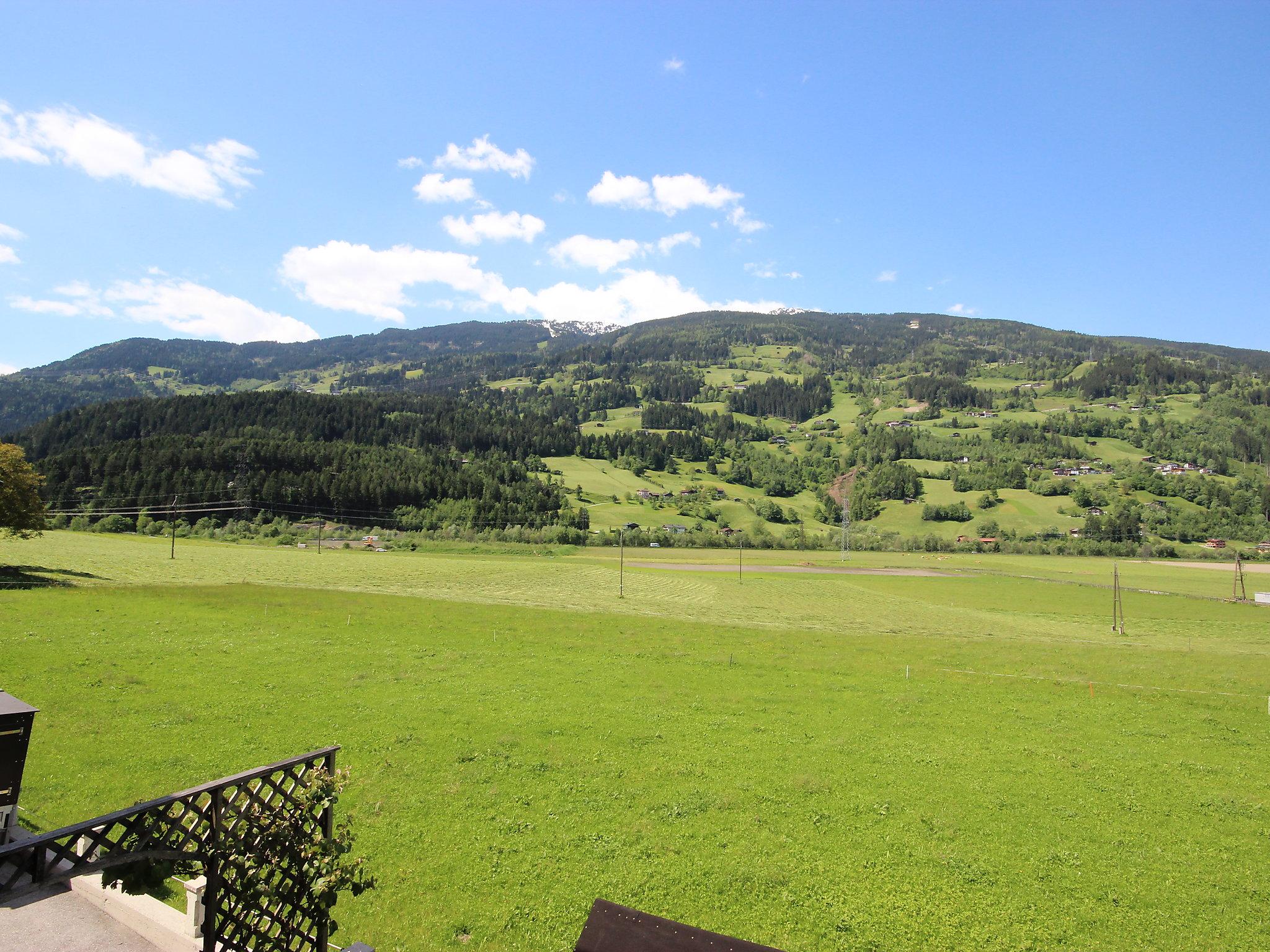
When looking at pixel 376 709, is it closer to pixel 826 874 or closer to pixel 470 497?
pixel 826 874

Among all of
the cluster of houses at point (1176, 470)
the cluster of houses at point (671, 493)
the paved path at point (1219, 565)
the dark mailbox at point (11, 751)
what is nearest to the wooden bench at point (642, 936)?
the dark mailbox at point (11, 751)

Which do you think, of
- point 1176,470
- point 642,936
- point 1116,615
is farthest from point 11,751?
point 1176,470

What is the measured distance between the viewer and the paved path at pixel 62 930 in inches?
329

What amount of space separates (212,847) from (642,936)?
4.33 meters

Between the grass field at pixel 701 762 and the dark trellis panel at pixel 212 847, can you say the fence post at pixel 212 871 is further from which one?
the grass field at pixel 701 762

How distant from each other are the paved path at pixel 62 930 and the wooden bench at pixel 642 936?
283 inches

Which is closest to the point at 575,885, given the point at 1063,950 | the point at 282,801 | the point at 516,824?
the point at 516,824

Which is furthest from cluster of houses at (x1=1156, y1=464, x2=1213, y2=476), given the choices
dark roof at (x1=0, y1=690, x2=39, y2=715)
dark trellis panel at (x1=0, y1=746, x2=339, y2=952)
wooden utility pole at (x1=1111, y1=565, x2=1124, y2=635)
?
dark roof at (x1=0, y1=690, x2=39, y2=715)

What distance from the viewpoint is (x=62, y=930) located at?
8.73 metres

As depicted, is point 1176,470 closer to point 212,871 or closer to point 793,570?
point 793,570

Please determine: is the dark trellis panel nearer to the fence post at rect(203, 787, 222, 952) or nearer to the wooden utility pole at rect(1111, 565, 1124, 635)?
the fence post at rect(203, 787, 222, 952)

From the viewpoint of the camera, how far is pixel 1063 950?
1051 centimetres

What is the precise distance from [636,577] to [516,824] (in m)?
67.1

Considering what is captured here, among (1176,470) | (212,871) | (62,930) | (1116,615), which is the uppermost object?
(1176,470)
